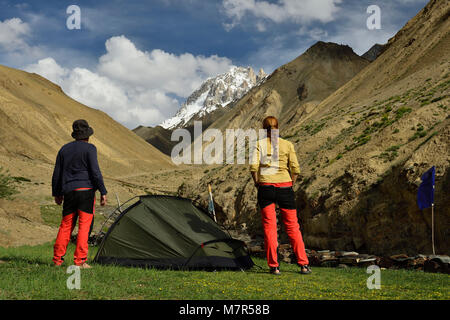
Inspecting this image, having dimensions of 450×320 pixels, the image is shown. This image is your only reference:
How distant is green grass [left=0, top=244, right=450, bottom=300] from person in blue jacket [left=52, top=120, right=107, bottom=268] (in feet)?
1.53

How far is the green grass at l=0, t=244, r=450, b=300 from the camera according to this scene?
450cm

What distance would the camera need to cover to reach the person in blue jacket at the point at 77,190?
20.0 feet

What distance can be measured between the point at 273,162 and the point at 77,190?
10.4 feet

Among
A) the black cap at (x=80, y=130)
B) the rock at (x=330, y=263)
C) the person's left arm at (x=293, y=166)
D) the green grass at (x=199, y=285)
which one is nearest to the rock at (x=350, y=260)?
the rock at (x=330, y=263)

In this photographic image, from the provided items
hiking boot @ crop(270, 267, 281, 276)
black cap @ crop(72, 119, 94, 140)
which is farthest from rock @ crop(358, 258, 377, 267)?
black cap @ crop(72, 119, 94, 140)

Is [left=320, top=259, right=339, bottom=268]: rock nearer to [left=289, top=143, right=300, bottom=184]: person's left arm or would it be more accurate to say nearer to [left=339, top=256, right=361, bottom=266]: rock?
[left=339, top=256, right=361, bottom=266]: rock

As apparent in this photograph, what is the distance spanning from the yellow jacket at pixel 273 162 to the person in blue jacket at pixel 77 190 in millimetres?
2522

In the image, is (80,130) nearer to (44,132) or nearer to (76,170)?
(76,170)

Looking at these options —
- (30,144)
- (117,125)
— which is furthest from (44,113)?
(117,125)

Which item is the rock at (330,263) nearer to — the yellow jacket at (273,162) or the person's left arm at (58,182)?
the yellow jacket at (273,162)

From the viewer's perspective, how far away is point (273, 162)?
6.53m

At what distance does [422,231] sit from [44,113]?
74.5 m
